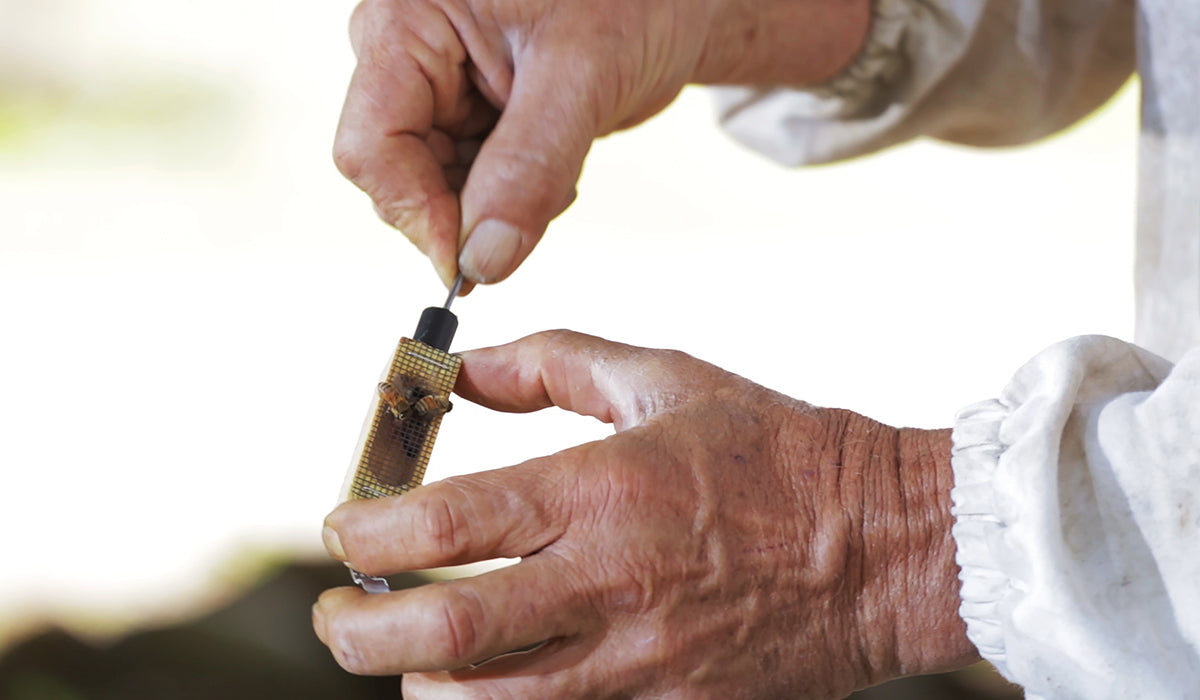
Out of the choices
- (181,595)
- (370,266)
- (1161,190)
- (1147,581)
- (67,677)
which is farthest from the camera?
(370,266)

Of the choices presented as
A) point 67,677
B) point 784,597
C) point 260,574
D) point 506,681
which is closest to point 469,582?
point 506,681

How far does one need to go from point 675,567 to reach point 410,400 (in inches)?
10.5

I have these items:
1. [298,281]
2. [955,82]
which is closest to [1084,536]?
[955,82]

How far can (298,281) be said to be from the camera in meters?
2.54

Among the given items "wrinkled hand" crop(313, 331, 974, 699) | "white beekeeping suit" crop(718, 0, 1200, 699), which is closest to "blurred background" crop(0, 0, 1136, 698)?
"wrinkled hand" crop(313, 331, 974, 699)

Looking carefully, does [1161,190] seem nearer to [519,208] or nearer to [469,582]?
[519,208]

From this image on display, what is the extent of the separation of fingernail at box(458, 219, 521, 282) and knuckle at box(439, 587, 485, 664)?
1.09 ft

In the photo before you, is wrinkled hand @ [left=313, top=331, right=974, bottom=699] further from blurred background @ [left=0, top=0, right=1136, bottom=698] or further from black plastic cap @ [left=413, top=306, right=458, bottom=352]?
blurred background @ [left=0, top=0, right=1136, bottom=698]

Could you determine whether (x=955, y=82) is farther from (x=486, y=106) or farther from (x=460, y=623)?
(x=460, y=623)

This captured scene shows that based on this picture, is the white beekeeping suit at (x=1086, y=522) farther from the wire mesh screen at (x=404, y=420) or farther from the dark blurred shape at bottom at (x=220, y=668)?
the dark blurred shape at bottom at (x=220, y=668)

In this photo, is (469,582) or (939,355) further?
(939,355)

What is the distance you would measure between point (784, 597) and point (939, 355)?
204 cm

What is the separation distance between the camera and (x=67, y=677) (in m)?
1.66

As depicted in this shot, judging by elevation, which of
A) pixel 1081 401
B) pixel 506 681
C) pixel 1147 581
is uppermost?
pixel 1081 401
